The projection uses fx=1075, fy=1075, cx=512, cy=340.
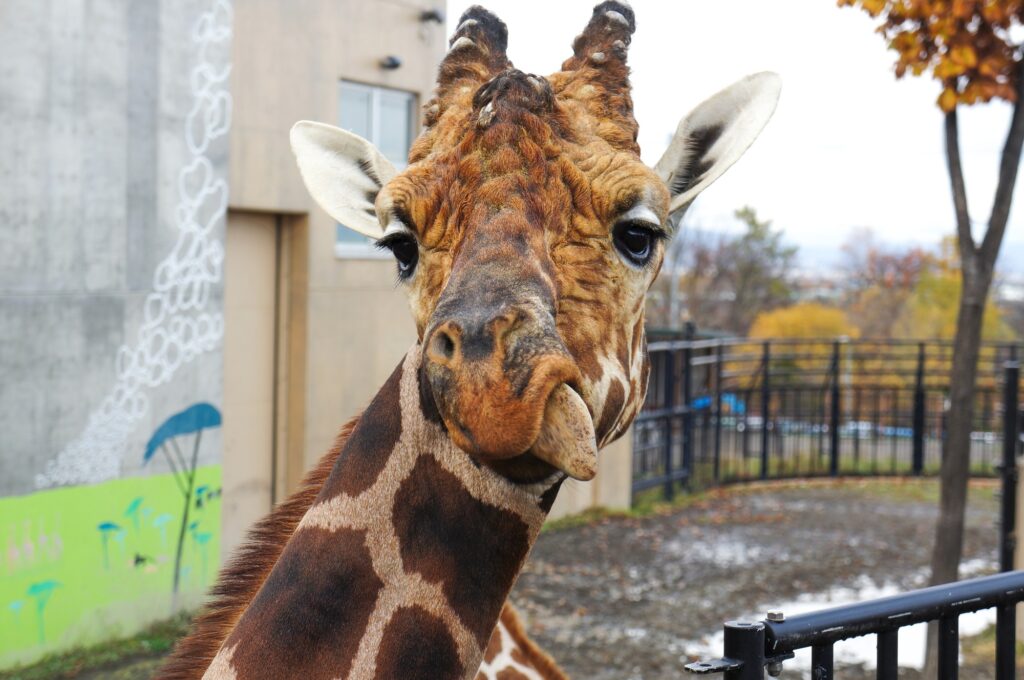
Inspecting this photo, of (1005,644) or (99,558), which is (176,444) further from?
(1005,644)

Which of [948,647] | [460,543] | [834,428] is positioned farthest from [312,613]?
[834,428]

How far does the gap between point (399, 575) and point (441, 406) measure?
1.63 ft

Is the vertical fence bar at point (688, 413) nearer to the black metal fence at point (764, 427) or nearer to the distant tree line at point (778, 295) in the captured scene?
the black metal fence at point (764, 427)

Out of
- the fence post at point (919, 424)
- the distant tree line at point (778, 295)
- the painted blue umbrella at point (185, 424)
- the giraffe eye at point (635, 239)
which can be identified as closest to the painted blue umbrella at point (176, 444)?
the painted blue umbrella at point (185, 424)

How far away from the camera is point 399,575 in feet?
7.06

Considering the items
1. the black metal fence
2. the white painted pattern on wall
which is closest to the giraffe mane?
the white painted pattern on wall

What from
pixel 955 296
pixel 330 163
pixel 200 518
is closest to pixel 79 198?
pixel 200 518

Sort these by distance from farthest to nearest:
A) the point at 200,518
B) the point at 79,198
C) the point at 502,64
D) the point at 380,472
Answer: the point at 200,518, the point at 79,198, the point at 502,64, the point at 380,472

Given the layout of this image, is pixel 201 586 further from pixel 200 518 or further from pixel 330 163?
pixel 330 163

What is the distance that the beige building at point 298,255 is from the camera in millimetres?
8602

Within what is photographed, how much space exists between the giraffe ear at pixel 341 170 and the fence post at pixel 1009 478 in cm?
608

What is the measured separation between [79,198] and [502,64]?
18.1ft

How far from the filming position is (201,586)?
327 inches

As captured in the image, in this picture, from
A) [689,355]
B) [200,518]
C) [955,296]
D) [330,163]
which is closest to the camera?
[330,163]
